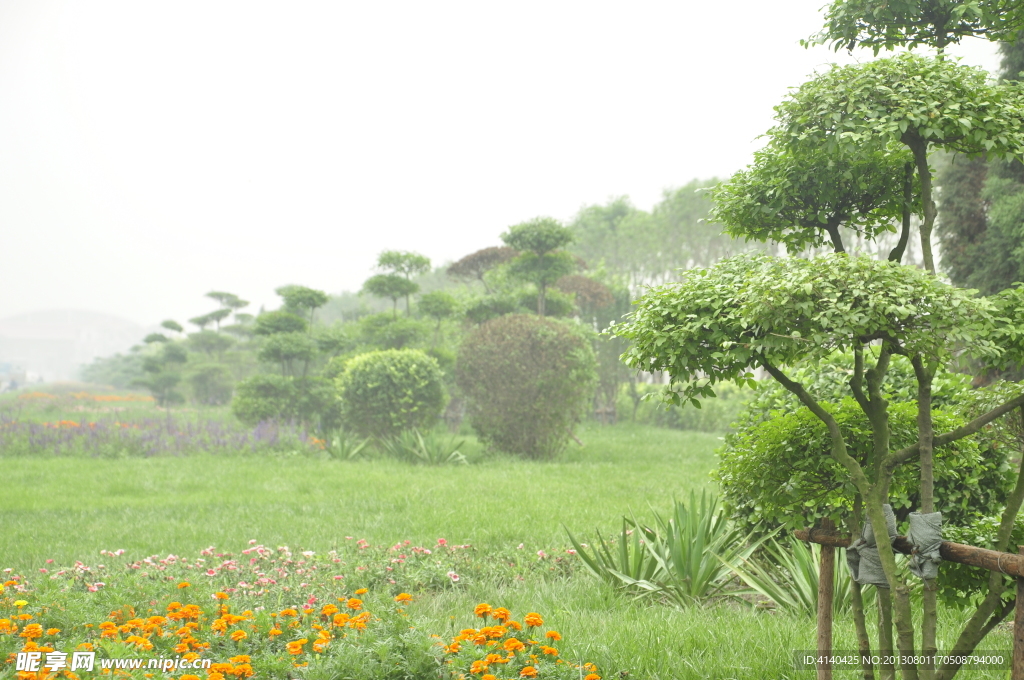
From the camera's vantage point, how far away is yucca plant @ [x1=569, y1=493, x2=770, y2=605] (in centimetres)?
416

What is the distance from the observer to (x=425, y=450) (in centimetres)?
1017

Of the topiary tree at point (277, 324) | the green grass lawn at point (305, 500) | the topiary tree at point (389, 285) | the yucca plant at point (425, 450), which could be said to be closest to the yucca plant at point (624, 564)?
the green grass lawn at point (305, 500)

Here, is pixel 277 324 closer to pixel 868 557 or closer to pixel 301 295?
pixel 301 295

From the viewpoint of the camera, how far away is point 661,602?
4.12 m

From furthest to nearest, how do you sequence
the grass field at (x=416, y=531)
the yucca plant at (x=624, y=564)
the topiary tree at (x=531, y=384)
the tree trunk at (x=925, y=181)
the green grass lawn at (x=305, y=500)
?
the topiary tree at (x=531, y=384), the green grass lawn at (x=305, y=500), the yucca plant at (x=624, y=564), the grass field at (x=416, y=531), the tree trunk at (x=925, y=181)

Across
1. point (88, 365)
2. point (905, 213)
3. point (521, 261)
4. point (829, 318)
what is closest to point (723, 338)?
point (829, 318)

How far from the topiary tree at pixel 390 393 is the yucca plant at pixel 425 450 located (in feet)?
2.63

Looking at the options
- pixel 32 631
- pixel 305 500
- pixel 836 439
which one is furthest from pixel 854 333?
pixel 305 500

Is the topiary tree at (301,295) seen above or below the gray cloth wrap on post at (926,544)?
above

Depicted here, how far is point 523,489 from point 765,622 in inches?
177

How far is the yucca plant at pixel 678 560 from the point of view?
4156mm

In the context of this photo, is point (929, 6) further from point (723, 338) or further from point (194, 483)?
point (194, 483)

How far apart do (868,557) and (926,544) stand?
238 millimetres

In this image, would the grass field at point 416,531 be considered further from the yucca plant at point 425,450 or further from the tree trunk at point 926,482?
the tree trunk at point 926,482
